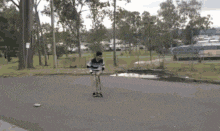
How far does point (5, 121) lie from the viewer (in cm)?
506

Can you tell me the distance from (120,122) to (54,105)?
2.60 metres

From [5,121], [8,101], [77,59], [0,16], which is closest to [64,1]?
[77,59]

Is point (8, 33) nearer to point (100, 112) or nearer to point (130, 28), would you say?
point (130, 28)

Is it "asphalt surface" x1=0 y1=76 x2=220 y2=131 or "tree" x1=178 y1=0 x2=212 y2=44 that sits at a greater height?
"tree" x1=178 y1=0 x2=212 y2=44

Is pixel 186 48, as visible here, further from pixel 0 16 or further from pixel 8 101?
pixel 0 16

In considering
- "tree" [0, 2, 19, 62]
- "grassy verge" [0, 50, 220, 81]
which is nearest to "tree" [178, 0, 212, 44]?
"grassy verge" [0, 50, 220, 81]

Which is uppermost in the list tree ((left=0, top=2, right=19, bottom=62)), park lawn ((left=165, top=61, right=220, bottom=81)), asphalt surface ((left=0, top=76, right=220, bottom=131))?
tree ((left=0, top=2, right=19, bottom=62))

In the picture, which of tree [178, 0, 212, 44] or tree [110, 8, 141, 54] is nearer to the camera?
tree [178, 0, 212, 44]

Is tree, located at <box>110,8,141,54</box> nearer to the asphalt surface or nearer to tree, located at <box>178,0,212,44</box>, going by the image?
tree, located at <box>178,0,212,44</box>

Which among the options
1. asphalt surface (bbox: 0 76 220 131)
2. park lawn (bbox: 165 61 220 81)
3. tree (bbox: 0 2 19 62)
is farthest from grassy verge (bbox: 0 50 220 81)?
tree (bbox: 0 2 19 62)

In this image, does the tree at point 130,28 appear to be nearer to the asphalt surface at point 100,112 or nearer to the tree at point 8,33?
the tree at point 8,33

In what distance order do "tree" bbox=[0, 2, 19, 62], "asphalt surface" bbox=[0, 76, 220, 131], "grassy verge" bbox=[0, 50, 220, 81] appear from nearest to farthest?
"asphalt surface" bbox=[0, 76, 220, 131], "grassy verge" bbox=[0, 50, 220, 81], "tree" bbox=[0, 2, 19, 62]

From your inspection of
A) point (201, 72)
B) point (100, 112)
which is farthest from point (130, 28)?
point (100, 112)

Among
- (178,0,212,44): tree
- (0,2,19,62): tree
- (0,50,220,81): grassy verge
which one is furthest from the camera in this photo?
(0,2,19,62): tree
